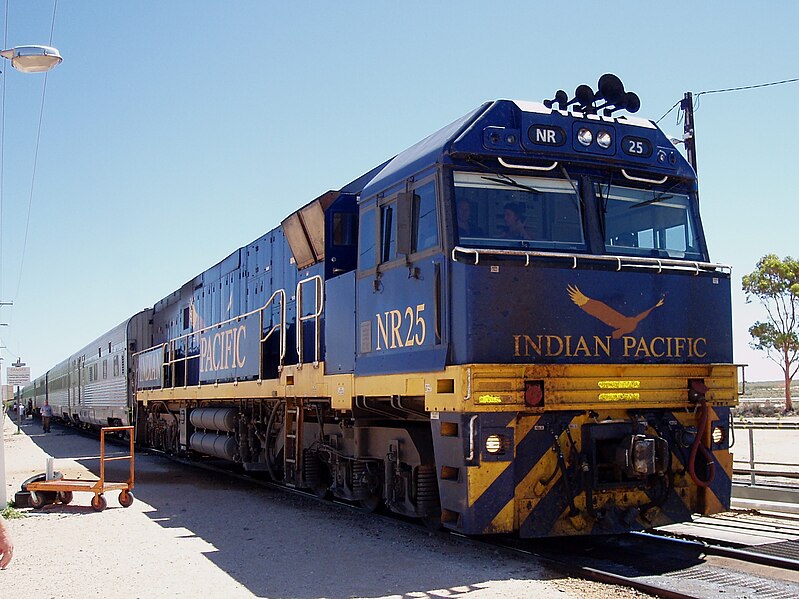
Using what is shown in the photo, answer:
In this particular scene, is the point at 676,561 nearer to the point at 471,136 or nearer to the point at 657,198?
the point at 657,198

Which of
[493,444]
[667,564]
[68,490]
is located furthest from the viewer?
[68,490]

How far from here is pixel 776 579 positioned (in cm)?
580

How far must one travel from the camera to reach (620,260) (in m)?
6.84

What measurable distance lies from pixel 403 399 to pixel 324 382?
1.71 metres

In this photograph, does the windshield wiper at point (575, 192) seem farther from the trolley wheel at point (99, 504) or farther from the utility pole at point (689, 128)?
the utility pole at point (689, 128)

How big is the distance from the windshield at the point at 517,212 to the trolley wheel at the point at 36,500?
22.4ft

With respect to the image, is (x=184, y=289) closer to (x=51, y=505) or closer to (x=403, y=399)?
(x=51, y=505)

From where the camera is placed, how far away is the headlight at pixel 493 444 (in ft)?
20.5

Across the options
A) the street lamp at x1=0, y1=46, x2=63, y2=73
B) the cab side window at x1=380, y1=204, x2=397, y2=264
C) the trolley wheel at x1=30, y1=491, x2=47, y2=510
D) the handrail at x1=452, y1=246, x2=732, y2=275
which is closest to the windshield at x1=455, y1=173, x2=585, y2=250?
the handrail at x1=452, y1=246, x2=732, y2=275

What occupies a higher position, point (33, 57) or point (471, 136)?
point (33, 57)

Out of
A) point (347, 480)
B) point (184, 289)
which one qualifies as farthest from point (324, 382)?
point (184, 289)

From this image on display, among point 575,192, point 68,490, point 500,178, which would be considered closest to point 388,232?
point 500,178

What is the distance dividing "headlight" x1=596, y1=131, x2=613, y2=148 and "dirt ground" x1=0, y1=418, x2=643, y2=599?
137 inches

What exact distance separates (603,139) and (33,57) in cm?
638
